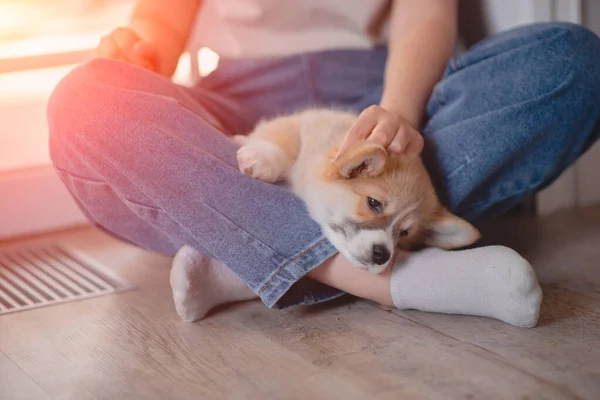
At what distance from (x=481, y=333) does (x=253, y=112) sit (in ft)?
2.43

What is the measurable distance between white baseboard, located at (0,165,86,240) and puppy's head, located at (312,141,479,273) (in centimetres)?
106

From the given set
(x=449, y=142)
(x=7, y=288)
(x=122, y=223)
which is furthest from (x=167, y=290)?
(x=449, y=142)

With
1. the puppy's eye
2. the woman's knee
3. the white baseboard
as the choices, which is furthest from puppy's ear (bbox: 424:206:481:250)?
the white baseboard

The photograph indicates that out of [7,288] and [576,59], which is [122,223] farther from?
[576,59]

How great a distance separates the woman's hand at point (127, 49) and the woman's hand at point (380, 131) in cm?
52

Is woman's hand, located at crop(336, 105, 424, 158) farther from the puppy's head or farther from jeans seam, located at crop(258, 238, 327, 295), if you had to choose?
jeans seam, located at crop(258, 238, 327, 295)

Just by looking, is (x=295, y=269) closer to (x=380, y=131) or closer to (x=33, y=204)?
(x=380, y=131)

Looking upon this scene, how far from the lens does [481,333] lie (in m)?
1.11

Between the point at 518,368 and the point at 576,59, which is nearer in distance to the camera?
the point at 518,368

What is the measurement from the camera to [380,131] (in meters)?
1.15

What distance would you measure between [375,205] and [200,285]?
320 millimetres

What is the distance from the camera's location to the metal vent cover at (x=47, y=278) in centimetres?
146

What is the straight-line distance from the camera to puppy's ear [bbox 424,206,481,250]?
121 centimetres

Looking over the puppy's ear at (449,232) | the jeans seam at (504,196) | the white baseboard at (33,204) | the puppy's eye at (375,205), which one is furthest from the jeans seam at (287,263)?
the white baseboard at (33,204)
